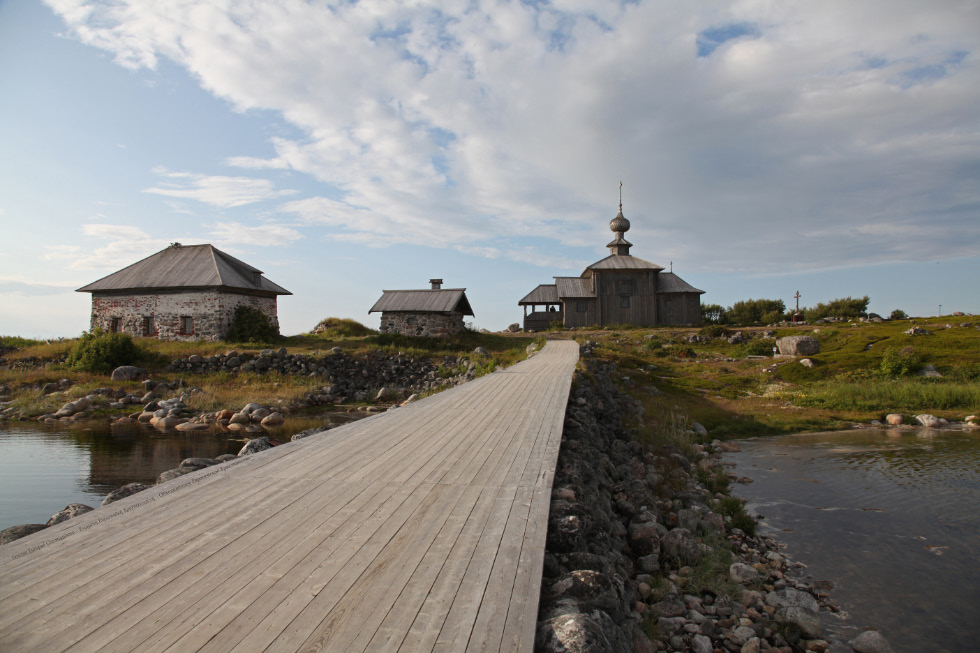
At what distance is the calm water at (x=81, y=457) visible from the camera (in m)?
→ 8.92

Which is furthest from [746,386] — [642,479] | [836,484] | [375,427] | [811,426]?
[375,427]

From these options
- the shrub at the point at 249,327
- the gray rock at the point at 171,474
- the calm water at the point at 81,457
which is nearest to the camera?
the gray rock at the point at 171,474

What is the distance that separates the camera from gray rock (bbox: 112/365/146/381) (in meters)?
21.3

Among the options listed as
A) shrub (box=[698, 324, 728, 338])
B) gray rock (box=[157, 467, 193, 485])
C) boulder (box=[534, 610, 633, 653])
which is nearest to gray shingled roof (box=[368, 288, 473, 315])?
shrub (box=[698, 324, 728, 338])

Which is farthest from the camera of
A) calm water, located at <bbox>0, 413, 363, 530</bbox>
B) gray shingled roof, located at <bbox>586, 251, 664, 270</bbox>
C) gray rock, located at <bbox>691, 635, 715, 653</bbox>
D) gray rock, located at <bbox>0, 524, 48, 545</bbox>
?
gray shingled roof, located at <bbox>586, 251, 664, 270</bbox>

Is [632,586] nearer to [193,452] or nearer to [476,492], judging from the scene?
[476,492]

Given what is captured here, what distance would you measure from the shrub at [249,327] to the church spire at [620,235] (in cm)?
2599

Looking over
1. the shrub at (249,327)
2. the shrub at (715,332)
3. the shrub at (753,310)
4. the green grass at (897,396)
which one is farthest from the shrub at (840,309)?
the shrub at (249,327)

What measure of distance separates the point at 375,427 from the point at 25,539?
450cm

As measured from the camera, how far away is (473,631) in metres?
2.82

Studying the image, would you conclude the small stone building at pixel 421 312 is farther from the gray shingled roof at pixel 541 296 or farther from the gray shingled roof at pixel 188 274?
the gray shingled roof at pixel 541 296

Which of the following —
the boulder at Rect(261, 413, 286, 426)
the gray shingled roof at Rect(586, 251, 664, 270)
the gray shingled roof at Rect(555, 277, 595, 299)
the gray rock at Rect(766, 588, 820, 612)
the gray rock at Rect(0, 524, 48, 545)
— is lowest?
the gray rock at Rect(766, 588, 820, 612)

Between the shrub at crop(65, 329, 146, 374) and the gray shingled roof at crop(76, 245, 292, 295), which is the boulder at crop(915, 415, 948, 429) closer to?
the gray shingled roof at crop(76, 245, 292, 295)

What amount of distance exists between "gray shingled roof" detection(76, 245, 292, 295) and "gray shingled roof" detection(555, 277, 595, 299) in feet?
59.8
